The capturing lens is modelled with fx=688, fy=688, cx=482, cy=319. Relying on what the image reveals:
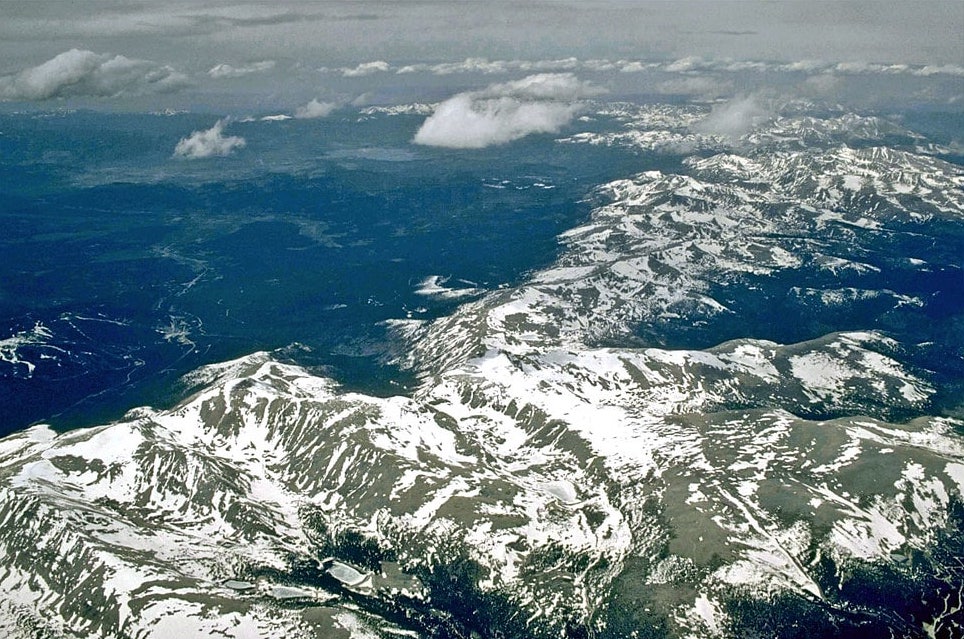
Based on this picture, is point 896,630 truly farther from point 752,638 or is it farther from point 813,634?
point 752,638

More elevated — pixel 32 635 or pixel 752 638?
pixel 32 635

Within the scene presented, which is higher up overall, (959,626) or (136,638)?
(136,638)

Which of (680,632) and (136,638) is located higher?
(136,638)

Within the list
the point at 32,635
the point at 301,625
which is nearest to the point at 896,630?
the point at 301,625

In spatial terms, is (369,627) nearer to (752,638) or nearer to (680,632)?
(680,632)

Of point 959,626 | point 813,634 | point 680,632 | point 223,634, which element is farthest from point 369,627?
point 959,626

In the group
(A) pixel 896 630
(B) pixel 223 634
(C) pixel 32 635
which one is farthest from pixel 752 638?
(C) pixel 32 635

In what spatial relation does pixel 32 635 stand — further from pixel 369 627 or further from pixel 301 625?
pixel 369 627
